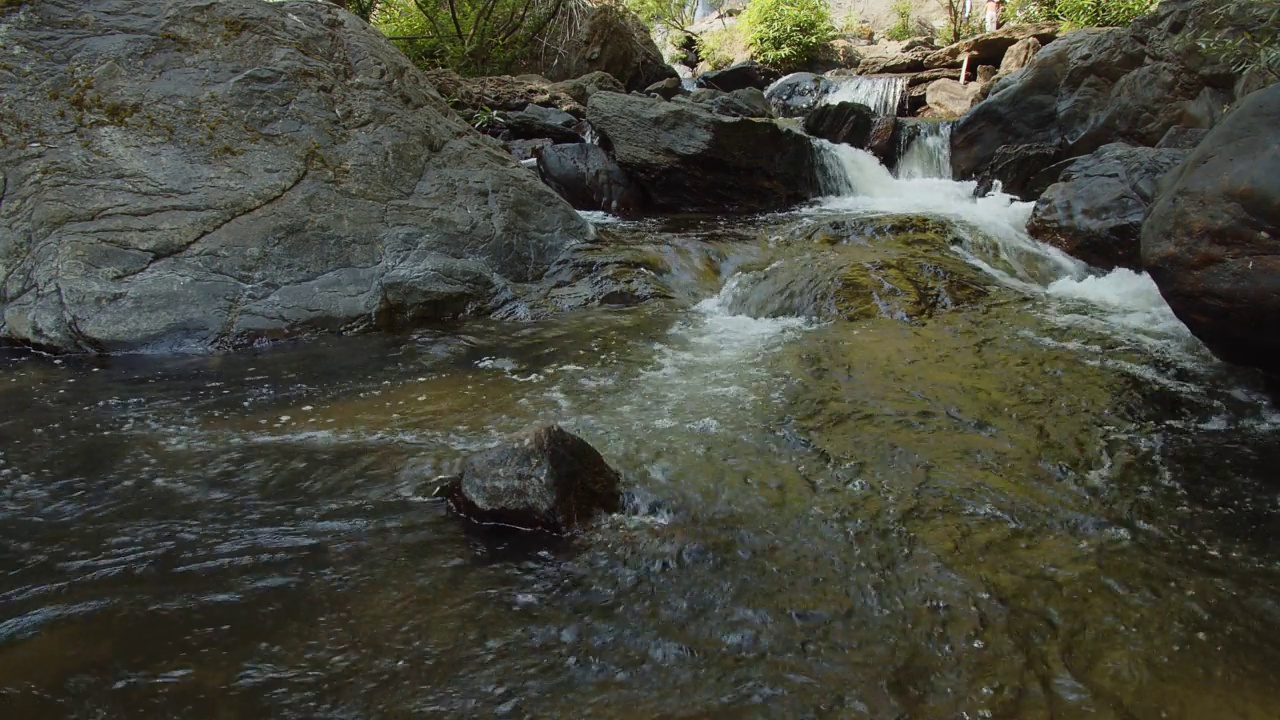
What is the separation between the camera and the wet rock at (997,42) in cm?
1719

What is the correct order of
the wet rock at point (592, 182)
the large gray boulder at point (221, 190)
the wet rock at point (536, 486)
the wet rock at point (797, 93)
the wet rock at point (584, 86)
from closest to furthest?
1. the wet rock at point (536, 486)
2. the large gray boulder at point (221, 190)
3. the wet rock at point (592, 182)
4. the wet rock at point (584, 86)
5. the wet rock at point (797, 93)

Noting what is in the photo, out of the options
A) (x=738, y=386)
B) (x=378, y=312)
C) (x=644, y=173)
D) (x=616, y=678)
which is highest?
(x=644, y=173)

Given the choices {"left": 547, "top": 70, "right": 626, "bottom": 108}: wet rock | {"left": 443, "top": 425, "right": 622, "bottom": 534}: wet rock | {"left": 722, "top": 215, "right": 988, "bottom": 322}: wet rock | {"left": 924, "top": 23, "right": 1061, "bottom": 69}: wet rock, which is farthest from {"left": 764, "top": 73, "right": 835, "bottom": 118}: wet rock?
{"left": 443, "top": 425, "right": 622, "bottom": 534}: wet rock

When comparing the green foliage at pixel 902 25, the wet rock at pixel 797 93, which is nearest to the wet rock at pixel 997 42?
the wet rock at pixel 797 93

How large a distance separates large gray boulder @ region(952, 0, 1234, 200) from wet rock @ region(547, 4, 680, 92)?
29.9ft

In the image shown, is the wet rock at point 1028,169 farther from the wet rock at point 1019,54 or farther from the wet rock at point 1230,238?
the wet rock at point 1019,54

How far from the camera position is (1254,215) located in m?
3.91

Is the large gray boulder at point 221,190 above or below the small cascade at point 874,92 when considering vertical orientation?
below

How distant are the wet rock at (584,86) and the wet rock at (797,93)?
474cm

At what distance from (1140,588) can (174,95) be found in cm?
808

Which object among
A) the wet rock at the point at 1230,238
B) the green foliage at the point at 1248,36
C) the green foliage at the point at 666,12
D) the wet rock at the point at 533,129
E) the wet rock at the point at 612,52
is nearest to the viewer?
the wet rock at the point at 1230,238

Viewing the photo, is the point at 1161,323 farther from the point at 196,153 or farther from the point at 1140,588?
the point at 196,153

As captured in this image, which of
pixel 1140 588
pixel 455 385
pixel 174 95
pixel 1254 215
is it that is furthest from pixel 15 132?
pixel 1254 215

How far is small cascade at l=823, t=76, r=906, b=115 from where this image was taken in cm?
1783
